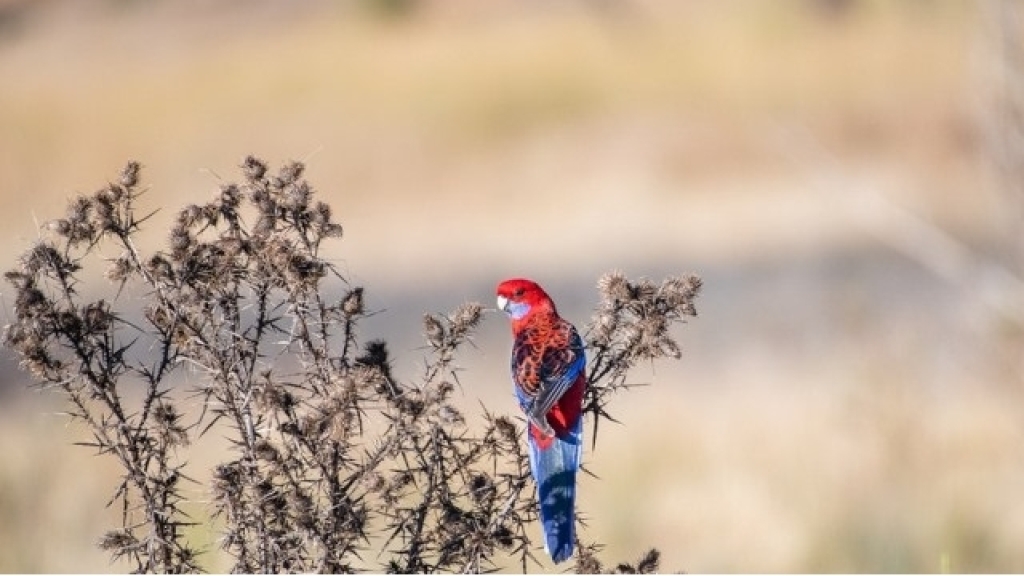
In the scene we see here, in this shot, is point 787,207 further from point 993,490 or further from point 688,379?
point 993,490

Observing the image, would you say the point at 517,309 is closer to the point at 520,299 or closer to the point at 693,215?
the point at 520,299

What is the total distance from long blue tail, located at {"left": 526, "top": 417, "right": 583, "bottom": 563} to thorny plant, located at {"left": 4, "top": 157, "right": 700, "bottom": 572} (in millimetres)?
38

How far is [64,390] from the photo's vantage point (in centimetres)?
236

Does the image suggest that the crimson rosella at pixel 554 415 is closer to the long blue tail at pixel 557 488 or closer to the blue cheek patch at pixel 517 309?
the long blue tail at pixel 557 488

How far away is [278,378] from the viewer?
2518 mm

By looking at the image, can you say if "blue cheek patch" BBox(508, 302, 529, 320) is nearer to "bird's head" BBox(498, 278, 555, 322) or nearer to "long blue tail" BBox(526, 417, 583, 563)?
"bird's head" BBox(498, 278, 555, 322)

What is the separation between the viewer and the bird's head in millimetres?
2695

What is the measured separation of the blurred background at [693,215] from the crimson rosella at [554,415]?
1245mm

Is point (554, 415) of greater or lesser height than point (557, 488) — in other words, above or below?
above

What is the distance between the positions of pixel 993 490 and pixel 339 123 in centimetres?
1257

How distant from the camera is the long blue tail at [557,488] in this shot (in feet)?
7.67

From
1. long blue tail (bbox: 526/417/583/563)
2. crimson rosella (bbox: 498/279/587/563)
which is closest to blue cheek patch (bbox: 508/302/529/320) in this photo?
crimson rosella (bbox: 498/279/587/563)

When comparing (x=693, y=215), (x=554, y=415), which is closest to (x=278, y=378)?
(x=554, y=415)

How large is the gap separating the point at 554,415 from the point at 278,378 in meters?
0.36
